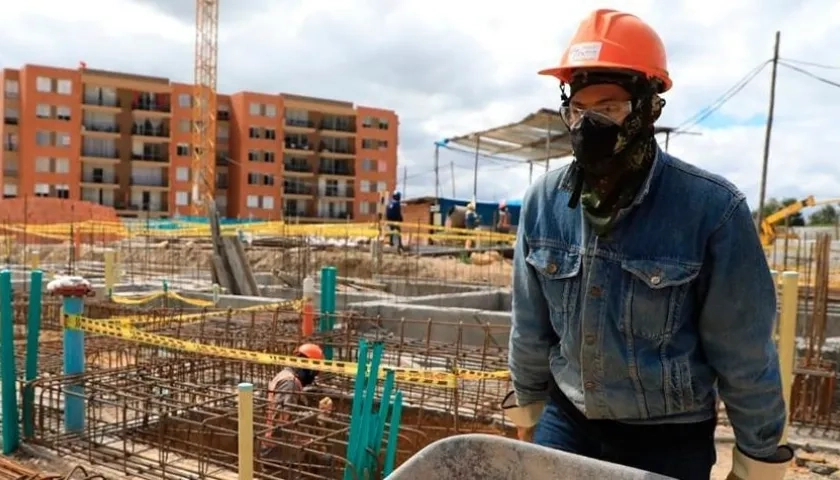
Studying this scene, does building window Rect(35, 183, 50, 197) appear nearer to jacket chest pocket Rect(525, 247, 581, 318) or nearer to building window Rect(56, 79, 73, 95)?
building window Rect(56, 79, 73, 95)

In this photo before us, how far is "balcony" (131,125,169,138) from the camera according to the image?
179 ft

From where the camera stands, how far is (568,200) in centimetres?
204

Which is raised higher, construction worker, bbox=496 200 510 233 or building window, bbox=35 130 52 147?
building window, bbox=35 130 52 147

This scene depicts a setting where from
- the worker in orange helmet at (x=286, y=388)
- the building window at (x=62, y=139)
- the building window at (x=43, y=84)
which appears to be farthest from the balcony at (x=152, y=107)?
the worker in orange helmet at (x=286, y=388)

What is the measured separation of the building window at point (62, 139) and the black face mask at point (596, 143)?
56.0 meters

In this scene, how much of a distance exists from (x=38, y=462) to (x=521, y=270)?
4.31 metres

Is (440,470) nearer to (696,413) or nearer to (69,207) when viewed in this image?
(696,413)

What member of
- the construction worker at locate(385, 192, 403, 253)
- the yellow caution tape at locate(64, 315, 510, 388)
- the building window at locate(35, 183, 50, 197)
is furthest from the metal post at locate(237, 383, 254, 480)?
the building window at locate(35, 183, 50, 197)

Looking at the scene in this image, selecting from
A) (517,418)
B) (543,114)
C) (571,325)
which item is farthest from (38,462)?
(543,114)

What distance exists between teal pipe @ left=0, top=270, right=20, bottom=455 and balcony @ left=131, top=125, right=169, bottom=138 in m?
53.0

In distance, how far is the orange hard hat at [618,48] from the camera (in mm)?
1843

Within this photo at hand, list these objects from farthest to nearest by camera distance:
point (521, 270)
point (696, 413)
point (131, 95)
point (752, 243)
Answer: point (131, 95)
point (521, 270)
point (696, 413)
point (752, 243)

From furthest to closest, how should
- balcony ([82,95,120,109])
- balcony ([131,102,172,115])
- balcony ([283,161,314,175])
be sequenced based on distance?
balcony ([283,161,314,175]), balcony ([131,102,172,115]), balcony ([82,95,120,109])

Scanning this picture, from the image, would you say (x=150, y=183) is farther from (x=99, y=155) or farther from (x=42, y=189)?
(x=42, y=189)
